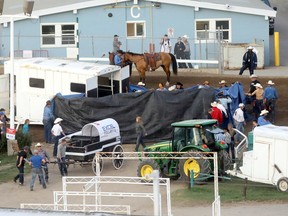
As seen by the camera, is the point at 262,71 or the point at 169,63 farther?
the point at 262,71

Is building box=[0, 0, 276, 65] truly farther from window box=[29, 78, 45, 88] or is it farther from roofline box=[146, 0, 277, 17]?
window box=[29, 78, 45, 88]

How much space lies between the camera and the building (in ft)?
164

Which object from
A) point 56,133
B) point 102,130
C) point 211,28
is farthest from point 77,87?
point 211,28

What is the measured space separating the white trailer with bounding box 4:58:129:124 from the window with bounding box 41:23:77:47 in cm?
1172

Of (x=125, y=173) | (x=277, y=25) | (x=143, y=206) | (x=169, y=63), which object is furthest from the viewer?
(x=277, y=25)

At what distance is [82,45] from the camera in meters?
49.9

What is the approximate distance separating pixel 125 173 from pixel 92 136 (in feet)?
5.16

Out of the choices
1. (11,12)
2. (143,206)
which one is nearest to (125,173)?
(143,206)

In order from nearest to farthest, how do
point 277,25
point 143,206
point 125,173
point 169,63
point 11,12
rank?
point 143,206 < point 125,173 < point 169,63 < point 11,12 < point 277,25

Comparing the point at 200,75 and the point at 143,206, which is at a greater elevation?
the point at 200,75

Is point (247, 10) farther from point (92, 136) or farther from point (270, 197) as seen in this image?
point (270, 197)

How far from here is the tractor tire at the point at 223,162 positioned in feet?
97.6

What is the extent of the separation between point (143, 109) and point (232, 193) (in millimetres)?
8235

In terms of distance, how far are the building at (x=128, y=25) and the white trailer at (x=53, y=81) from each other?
35.7 feet
